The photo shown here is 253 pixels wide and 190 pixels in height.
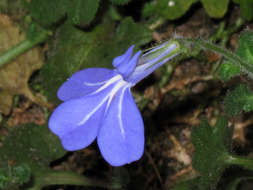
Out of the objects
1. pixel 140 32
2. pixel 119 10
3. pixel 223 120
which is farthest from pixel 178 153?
pixel 119 10

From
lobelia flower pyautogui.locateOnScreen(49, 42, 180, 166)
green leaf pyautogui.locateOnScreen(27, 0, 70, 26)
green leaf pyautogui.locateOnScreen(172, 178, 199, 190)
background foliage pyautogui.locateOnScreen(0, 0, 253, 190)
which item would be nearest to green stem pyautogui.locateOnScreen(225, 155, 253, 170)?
background foliage pyautogui.locateOnScreen(0, 0, 253, 190)

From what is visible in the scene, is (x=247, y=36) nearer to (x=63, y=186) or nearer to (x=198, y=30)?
(x=198, y=30)

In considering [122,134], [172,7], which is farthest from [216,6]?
[122,134]

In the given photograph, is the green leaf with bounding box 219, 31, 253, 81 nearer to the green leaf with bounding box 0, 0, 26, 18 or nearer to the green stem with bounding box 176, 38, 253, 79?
the green stem with bounding box 176, 38, 253, 79

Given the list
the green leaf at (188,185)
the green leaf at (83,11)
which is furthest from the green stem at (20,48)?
the green leaf at (188,185)

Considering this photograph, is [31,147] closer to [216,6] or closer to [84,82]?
[84,82]

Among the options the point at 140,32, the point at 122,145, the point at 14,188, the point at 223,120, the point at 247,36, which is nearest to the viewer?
the point at 122,145

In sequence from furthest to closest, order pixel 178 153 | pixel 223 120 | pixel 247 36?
pixel 178 153 < pixel 223 120 < pixel 247 36
